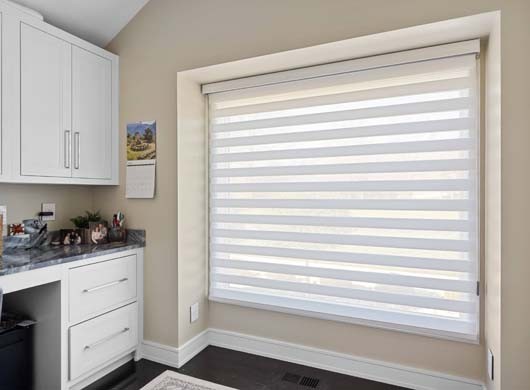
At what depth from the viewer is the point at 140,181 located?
257 centimetres

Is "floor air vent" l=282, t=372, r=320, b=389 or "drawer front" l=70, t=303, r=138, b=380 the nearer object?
"drawer front" l=70, t=303, r=138, b=380

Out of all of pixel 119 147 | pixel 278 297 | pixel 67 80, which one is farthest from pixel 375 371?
pixel 67 80

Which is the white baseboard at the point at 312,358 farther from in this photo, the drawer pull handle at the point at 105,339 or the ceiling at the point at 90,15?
the ceiling at the point at 90,15

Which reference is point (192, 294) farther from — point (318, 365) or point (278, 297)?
point (318, 365)

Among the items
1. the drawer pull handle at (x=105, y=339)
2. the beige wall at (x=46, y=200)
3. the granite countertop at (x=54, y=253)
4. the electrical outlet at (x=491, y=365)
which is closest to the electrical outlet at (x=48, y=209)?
Answer: the beige wall at (x=46, y=200)

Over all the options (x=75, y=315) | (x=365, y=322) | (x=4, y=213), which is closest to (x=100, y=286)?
(x=75, y=315)

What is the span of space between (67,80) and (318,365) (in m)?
2.70

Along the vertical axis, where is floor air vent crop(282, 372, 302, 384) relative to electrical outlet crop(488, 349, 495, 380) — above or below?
below

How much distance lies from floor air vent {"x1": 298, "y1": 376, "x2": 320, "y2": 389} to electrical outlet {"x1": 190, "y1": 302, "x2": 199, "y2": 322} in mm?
941

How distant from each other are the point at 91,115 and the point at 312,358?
244 cm

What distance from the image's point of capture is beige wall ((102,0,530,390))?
5.30ft

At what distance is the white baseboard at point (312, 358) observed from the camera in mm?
2074

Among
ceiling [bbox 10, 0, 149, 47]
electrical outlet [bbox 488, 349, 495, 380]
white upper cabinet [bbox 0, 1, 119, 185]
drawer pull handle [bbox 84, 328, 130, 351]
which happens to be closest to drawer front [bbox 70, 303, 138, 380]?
drawer pull handle [bbox 84, 328, 130, 351]

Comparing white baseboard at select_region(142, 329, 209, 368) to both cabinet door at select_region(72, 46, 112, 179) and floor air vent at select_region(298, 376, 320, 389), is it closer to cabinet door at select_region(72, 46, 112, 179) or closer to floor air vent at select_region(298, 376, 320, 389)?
floor air vent at select_region(298, 376, 320, 389)
